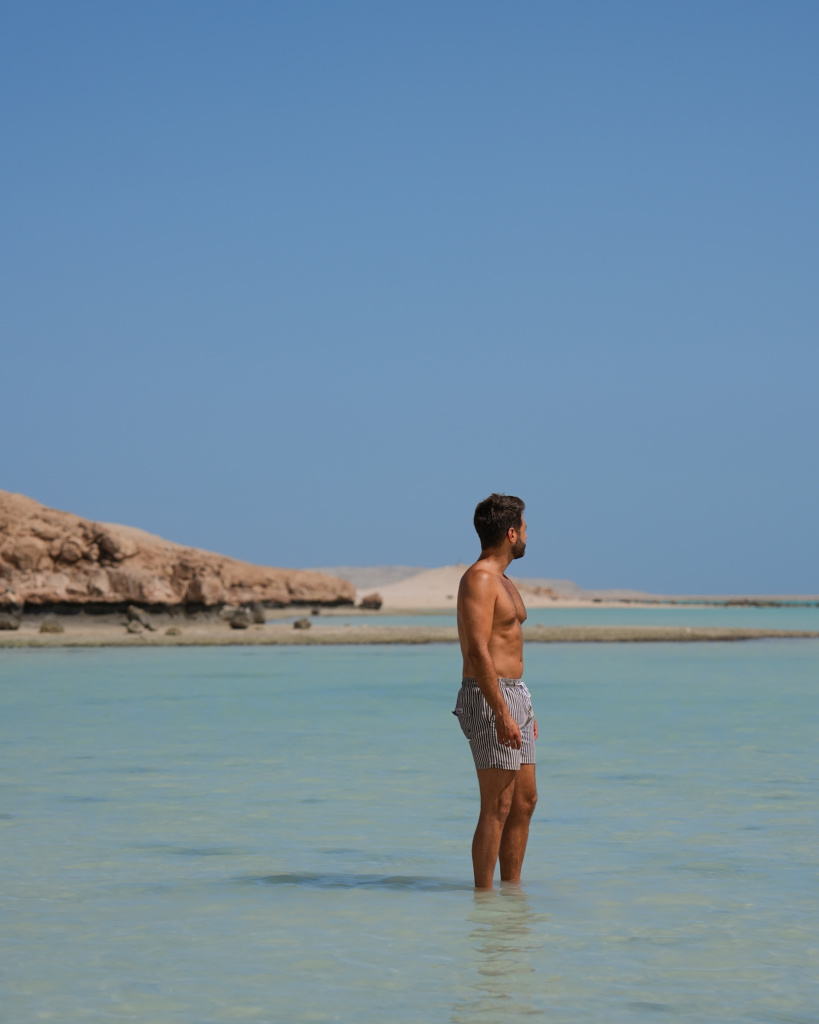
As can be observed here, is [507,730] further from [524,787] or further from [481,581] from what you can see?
[481,581]

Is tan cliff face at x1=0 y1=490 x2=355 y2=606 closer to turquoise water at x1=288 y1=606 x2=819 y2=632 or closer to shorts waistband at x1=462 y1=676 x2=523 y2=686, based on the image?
turquoise water at x1=288 y1=606 x2=819 y2=632

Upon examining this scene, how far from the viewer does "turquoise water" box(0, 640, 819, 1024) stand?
5.68 metres

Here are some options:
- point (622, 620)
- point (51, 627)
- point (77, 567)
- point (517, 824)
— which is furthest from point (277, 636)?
point (622, 620)

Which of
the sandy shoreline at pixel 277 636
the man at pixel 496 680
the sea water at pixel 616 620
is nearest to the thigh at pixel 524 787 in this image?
the man at pixel 496 680

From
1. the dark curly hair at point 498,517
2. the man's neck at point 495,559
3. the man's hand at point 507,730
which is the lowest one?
the man's hand at point 507,730

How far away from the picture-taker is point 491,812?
704cm

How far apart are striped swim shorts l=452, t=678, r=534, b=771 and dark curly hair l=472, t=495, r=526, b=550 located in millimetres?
759

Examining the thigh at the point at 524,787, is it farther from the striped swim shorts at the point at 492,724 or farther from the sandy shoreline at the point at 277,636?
the sandy shoreline at the point at 277,636

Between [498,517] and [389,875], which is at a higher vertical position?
[498,517]

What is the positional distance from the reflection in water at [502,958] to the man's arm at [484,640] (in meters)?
0.92

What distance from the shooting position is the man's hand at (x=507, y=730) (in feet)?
22.2

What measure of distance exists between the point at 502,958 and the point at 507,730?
1141mm

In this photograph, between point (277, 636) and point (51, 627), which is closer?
point (51, 627)

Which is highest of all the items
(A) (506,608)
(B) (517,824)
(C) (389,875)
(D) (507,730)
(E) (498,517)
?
(E) (498,517)
